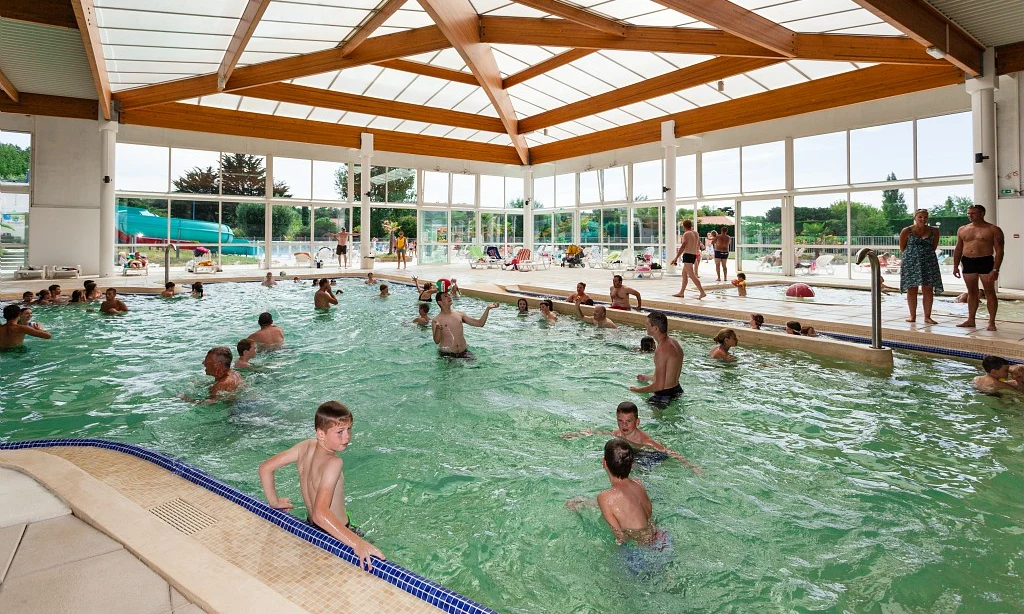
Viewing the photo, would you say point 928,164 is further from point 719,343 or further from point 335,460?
point 335,460

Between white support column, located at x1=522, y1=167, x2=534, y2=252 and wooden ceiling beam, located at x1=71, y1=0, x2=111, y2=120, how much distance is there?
1256cm

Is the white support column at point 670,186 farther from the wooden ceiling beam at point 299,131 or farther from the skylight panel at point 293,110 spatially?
the skylight panel at point 293,110

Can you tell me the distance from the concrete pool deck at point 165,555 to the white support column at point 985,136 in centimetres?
1215

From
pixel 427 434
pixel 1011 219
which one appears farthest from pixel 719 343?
pixel 1011 219

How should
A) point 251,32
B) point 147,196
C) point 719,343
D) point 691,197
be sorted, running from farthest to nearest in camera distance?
point 691,197 → point 147,196 → point 251,32 → point 719,343

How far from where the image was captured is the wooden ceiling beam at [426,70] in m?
14.4


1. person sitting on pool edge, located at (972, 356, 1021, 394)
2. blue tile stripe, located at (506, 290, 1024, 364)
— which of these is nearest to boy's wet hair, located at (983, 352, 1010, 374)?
person sitting on pool edge, located at (972, 356, 1021, 394)

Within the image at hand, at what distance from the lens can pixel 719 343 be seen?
657 cm

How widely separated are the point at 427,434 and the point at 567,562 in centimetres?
200

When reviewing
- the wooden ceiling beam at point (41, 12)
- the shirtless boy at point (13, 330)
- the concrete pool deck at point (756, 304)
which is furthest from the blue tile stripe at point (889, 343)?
the wooden ceiling beam at point (41, 12)

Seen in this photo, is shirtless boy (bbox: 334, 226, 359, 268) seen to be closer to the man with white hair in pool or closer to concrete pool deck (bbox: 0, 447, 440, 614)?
the man with white hair in pool

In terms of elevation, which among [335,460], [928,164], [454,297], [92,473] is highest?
[928,164]

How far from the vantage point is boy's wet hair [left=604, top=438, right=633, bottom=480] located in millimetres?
2727

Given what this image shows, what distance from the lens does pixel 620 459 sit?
273 cm
